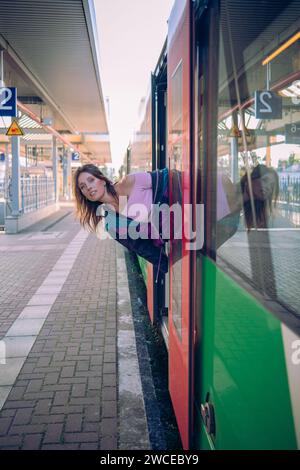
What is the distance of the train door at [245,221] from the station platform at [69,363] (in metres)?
1.00

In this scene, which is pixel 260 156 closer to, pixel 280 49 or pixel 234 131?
pixel 234 131

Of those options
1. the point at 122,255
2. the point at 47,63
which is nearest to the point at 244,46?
the point at 122,255

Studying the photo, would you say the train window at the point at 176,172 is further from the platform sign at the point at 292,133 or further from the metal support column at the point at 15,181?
the metal support column at the point at 15,181

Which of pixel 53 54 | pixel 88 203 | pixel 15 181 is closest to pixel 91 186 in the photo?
pixel 88 203

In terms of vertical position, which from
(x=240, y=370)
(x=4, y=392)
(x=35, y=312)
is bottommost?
(x=4, y=392)

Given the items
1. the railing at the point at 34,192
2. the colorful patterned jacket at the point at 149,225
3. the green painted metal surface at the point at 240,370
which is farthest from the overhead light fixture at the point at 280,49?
the railing at the point at 34,192

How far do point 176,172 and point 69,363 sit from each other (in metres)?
2.23

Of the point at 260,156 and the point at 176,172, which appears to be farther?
the point at 176,172

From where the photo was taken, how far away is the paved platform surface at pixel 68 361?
3.37 meters

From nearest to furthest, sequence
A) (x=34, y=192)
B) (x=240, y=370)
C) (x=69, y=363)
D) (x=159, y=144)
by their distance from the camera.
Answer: (x=240, y=370), (x=69, y=363), (x=159, y=144), (x=34, y=192)

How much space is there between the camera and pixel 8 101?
426 inches

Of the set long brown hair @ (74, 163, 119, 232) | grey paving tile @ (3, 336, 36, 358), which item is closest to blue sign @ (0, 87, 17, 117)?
grey paving tile @ (3, 336, 36, 358)

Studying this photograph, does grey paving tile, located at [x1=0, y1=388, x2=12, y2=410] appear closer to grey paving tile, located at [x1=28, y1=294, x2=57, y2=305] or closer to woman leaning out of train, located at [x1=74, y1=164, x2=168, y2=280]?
woman leaning out of train, located at [x1=74, y1=164, x2=168, y2=280]
